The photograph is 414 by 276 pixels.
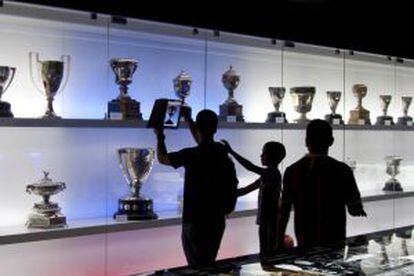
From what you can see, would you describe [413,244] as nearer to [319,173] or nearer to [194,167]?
[319,173]

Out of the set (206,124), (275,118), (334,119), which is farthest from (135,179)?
(334,119)

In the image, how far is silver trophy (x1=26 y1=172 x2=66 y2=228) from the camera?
116 inches

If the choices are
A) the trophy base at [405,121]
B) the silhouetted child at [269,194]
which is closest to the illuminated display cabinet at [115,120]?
the silhouetted child at [269,194]

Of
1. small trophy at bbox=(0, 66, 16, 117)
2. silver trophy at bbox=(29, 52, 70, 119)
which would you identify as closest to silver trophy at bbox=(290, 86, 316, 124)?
silver trophy at bbox=(29, 52, 70, 119)

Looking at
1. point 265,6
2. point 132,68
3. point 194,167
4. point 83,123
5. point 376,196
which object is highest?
point 265,6

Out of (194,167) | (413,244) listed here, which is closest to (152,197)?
(194,167)

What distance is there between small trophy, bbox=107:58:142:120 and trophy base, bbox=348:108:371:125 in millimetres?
2081

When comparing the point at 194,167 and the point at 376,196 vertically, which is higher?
the point at 194,167

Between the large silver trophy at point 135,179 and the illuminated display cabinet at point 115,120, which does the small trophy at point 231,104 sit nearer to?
the illuminated display cabinet at point 115,120

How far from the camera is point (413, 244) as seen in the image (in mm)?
2246

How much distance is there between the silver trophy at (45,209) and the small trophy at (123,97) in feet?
1.55

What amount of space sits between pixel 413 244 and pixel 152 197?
1.84 m

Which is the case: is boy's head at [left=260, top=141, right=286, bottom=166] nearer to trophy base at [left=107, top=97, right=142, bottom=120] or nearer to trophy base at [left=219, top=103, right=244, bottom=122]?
trophy base at [left=219, top=103, right=244, bottom=122]

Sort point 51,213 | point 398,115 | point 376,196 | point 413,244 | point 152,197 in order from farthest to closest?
1. point 398,115
2. point 376,196
3. point 152,197
4. point 51,213
5. point 413,244
